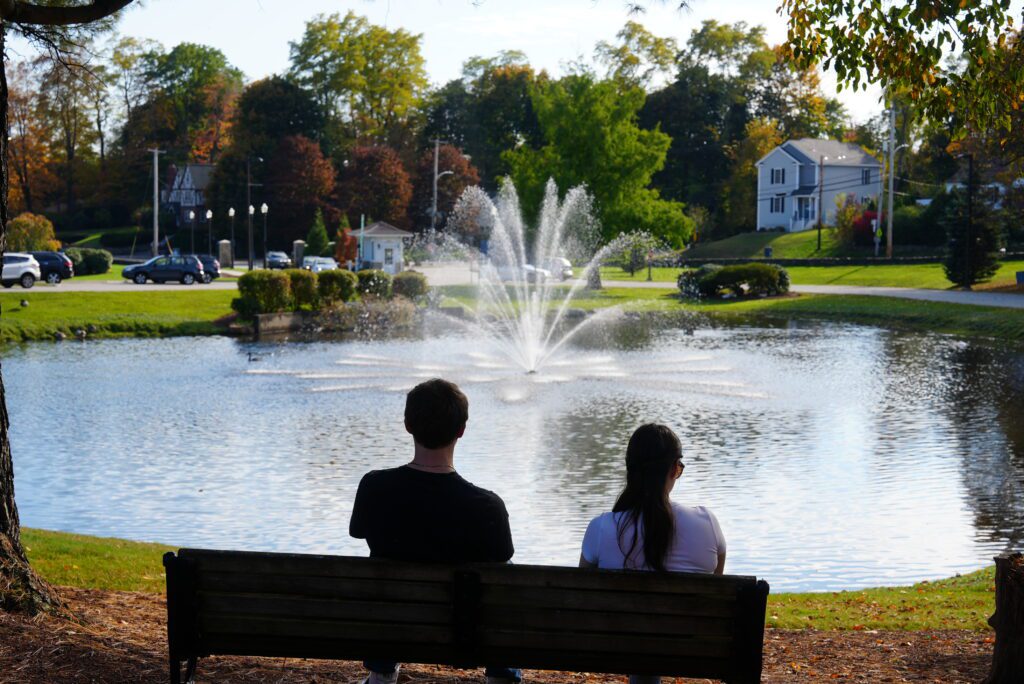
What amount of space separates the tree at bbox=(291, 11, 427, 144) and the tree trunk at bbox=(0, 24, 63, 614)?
3869 inches

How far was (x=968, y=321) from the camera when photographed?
38938 mm

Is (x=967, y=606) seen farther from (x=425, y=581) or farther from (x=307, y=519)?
(x=307, y=519)

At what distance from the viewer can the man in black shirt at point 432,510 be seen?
4.89 meters

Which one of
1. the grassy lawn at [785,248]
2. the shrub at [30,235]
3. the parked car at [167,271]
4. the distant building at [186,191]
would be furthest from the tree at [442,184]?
the parked car at [167,271]

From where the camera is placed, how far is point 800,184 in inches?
3735

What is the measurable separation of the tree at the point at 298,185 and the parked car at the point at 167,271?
3272cm

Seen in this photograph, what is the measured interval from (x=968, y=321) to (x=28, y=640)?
36968 millimetres

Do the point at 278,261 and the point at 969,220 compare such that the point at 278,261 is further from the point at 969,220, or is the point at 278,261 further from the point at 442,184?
the point at 969,220

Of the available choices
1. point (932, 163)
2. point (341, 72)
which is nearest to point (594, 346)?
point (932, 163)

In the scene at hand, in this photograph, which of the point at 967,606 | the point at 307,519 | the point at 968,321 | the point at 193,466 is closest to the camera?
the point at 967,606

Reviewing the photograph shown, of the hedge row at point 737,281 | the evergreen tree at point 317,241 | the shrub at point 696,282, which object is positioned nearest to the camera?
the hedge row at point 737,281

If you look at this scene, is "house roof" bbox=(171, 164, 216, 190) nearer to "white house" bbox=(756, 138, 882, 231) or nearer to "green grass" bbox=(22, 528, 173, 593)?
"white house" bbox=(756, 138, 882, 231)

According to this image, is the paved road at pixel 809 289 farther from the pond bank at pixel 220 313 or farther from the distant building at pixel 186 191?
the distant building at pixel 186 191

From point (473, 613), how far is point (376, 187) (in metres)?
87.4
